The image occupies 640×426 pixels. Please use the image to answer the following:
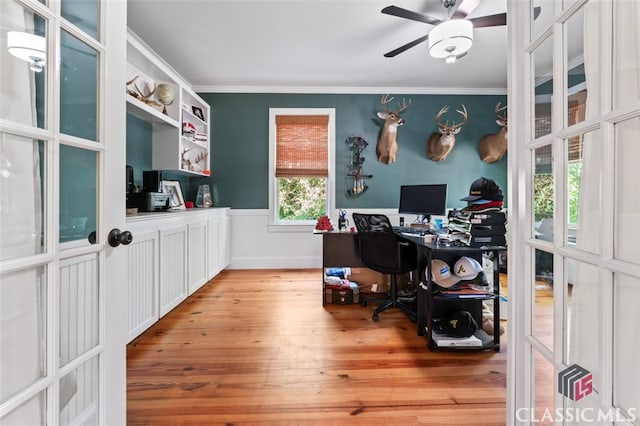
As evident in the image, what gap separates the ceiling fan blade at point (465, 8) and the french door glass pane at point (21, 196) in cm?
260

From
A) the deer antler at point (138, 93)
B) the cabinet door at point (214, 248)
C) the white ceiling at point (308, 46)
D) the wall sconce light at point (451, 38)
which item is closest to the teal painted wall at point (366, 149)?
the white ceiling at point (308, 46)

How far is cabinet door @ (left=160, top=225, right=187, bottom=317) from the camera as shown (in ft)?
7.78

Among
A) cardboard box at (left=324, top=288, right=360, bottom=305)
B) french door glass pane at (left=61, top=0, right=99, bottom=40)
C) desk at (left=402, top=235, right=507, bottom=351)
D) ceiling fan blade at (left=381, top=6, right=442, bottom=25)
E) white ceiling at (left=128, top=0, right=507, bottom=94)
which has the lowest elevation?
cardboard box at (left=324, top=288, right=360, bottom=305)

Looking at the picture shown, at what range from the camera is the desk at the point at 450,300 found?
1.92 meters

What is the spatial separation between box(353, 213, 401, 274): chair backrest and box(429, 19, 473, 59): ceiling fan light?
4.79 ft

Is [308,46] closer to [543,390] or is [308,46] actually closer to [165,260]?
[165,260]

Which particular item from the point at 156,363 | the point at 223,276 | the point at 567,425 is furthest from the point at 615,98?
the point at 223,276

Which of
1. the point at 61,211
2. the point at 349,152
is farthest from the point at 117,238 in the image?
the point at 349,152

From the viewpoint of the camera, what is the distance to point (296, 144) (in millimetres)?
4164

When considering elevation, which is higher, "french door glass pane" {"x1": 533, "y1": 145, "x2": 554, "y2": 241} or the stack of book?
"french door glass pane" {"x1": 533, "y1": 145, "x2": 554, "y2": 241}

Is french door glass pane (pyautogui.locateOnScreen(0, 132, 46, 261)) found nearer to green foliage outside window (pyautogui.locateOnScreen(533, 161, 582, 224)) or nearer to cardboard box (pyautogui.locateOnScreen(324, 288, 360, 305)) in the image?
green foliage outside window (pyautogui.locateOnScreen(533, 161, 582, 224))

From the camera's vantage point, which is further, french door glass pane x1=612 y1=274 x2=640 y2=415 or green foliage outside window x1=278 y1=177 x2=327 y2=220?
green foliage outside window x1=278 y1=177 x2=327 y2=220

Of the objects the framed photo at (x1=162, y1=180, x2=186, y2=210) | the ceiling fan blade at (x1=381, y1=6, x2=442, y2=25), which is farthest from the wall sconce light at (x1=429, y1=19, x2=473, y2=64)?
the framed photo at (x1=162, y1=180, x2=186, y2=210)

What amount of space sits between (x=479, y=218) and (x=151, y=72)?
11.1 ft
